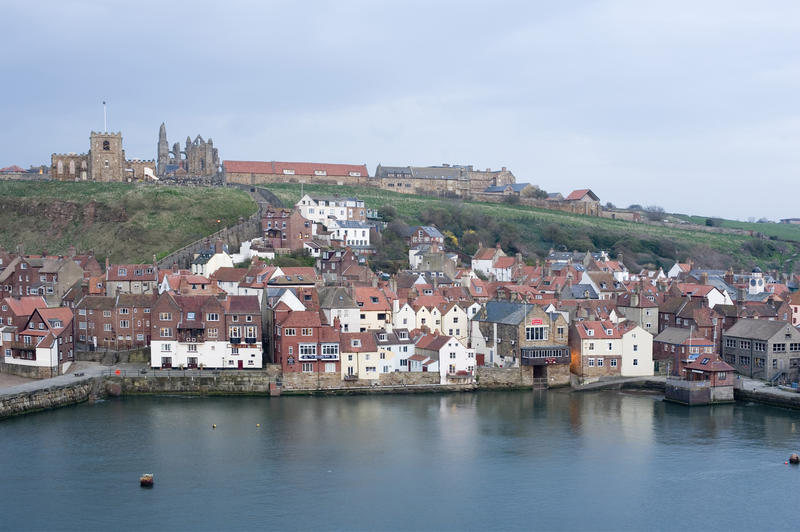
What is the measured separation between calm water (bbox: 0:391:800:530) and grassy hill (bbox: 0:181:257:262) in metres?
33.4

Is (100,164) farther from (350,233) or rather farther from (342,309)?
(342,309)

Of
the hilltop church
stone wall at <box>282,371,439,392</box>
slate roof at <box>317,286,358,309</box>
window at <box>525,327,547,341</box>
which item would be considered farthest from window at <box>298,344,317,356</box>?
the hilltop church

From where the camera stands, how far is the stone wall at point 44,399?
4297cm

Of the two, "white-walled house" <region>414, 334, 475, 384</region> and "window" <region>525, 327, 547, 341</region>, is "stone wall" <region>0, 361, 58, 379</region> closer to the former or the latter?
"white-walled house" <region>414, 334, 475, 384</region>

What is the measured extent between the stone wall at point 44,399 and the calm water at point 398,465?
0.76 metres

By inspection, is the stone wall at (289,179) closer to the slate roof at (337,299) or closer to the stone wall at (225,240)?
the stone wall at (225,240)

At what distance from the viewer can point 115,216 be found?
83.0 meters

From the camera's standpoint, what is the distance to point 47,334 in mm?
49094

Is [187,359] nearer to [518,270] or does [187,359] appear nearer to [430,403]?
[430,403]

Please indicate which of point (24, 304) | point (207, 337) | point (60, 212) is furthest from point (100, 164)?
point (207, 337)

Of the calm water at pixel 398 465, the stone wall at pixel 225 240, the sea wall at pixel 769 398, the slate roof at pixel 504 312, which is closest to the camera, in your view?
the calm water at pixel 398 465

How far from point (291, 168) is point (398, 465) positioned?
84337 mm

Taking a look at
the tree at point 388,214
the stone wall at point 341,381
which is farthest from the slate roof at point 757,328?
the tree at point 388,214

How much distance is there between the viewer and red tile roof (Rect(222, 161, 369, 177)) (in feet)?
370
